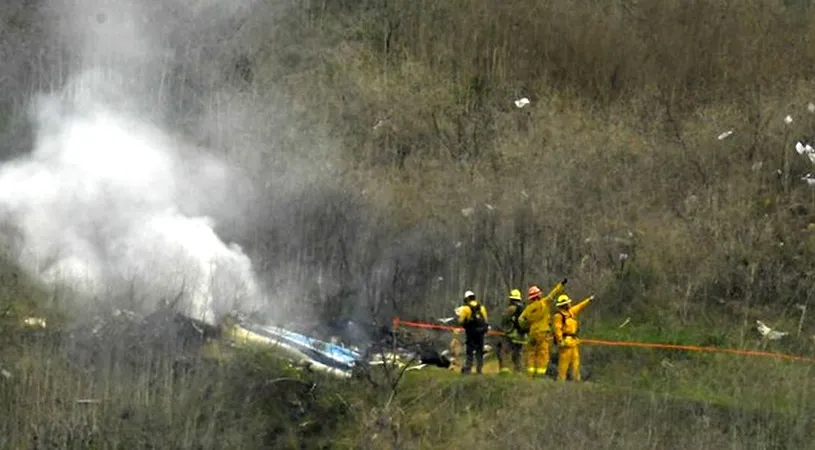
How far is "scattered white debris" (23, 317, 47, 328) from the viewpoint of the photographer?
70.2 feet

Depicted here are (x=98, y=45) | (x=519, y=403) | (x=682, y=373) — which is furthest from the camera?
(x=98, y=45)

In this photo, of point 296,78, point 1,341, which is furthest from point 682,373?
point 296,78

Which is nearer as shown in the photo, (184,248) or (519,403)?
(519,403)

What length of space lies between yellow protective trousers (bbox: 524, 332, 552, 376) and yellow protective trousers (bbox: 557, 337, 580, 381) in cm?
19

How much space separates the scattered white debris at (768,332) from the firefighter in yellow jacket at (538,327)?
3.69 meters

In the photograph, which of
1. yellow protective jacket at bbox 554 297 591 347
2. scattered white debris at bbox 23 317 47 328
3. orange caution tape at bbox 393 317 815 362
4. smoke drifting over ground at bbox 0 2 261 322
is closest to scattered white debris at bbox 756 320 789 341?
orange caution tape at bbox 393 317 815 362

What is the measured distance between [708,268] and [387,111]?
25.2 feet

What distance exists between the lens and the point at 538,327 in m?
20.6

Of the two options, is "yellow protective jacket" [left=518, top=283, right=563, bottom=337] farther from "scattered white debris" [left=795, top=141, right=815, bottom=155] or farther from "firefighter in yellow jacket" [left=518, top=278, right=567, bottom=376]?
"scattered white debris" [left=795, top=141, right=815, bottom=155]

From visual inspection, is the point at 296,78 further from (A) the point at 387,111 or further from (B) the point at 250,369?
(B) the point at 250,369

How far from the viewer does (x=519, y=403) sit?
66.5ft

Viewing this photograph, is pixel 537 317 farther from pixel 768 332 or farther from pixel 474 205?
pixel 474 205

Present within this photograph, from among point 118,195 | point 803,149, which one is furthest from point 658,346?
point 118,195

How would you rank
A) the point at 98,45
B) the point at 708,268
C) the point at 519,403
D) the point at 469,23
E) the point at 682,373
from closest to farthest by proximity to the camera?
the point at 519,403
the point at 682,373
the point at 708,268
the point at 98,45
the point at 469,23
